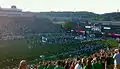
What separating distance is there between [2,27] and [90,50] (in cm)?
4525

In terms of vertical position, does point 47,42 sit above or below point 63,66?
below

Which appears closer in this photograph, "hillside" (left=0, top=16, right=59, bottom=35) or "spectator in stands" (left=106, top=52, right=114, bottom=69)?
"spectator in stands" (left=106, top=52, right=114, bottom=69)

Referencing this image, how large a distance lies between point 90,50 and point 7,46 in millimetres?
17342

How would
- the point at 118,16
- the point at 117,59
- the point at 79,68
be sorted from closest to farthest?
the point at 79,68 < the point at 117,59 < the point at 118,16

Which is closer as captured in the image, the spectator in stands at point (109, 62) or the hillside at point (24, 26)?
the spectator in stands at point (109, 62)

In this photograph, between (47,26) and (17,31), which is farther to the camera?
(47,26)

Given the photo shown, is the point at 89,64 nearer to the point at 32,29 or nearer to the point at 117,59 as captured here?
the point at 117,59

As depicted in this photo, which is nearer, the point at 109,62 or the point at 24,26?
the point at 109,62

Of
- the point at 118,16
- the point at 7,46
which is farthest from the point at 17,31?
the point at 118,16

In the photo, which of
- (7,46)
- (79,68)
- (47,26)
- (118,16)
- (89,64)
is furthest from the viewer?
(118,16)

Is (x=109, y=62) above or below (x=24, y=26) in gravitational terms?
above

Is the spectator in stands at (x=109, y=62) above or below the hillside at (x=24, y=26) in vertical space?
above

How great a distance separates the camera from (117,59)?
13953mm

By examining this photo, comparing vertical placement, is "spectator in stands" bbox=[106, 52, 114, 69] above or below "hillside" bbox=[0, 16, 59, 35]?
above
